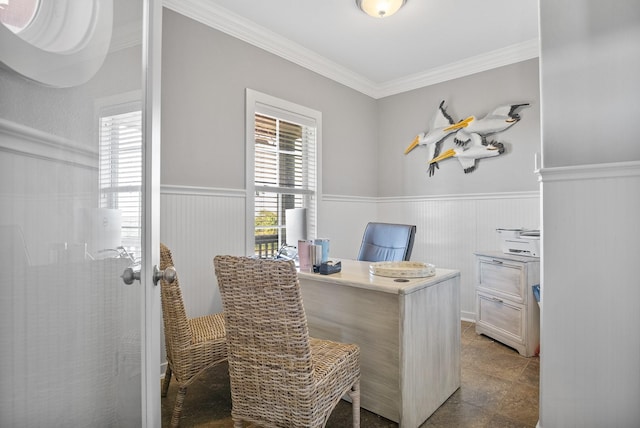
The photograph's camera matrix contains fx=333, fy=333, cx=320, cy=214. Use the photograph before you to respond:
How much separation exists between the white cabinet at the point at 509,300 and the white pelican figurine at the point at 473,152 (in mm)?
1113

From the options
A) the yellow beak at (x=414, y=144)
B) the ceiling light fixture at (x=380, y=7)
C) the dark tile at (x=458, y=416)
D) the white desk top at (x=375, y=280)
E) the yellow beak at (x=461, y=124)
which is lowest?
the dark tile at (x=458, y=416)

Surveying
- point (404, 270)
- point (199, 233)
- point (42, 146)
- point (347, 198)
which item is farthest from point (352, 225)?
point (42, 146)

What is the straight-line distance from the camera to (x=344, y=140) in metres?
4.00

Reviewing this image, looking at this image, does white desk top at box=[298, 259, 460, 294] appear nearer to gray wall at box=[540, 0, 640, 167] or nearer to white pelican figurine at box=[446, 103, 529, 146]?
gray wall at box=[540, 0, 640, 167]

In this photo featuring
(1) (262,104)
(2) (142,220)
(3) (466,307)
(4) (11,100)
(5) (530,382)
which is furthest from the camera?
(3) (466,307)

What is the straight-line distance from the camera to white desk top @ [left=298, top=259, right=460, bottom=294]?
1.66 metres

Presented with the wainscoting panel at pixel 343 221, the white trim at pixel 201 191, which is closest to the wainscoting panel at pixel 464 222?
the wainscoting panel at pixel 343 221

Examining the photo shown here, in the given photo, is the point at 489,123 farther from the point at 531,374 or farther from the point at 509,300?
the point at 531,374

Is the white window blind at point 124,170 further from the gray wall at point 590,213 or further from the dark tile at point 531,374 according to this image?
the dark tile at point 531,374

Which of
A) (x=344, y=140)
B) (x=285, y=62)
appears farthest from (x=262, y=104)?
(x=344, y=140)

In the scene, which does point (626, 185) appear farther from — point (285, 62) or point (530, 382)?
point (285, 62)

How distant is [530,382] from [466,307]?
1.49 m

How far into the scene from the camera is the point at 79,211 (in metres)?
0.71

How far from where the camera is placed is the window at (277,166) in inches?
118
